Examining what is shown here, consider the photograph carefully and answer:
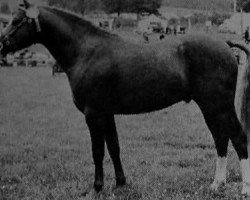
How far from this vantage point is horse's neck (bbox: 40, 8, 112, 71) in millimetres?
6699

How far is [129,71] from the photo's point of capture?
6.62 meters

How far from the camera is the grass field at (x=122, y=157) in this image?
22.6 feet

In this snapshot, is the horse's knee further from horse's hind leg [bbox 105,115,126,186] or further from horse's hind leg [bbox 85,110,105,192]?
horse's hind leg [bbox 85,110,105,192]

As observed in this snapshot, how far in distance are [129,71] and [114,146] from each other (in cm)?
114

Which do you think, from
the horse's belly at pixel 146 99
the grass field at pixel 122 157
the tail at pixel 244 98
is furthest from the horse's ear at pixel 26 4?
the tail at pixel 244 98

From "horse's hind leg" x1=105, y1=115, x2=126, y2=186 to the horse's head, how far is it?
1.58 m

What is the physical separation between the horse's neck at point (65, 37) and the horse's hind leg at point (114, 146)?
0.99 metres

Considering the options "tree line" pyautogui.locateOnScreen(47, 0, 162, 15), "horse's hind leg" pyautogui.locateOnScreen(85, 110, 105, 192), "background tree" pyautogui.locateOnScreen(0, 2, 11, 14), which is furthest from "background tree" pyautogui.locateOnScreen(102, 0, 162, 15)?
"horse's hind leg" pyautogui.locateOnScreen(85, 110, 105, 192)

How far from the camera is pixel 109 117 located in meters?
6.82

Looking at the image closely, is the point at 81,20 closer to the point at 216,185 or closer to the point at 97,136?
the point at 97,136

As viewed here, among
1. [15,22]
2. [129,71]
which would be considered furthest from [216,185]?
[15,22]

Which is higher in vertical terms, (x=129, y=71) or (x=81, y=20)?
(x=81, y=20)

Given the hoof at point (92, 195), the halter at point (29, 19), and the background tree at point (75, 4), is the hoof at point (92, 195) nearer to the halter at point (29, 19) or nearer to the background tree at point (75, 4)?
the halter at point (29, 19)

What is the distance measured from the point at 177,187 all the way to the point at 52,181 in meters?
1.89
